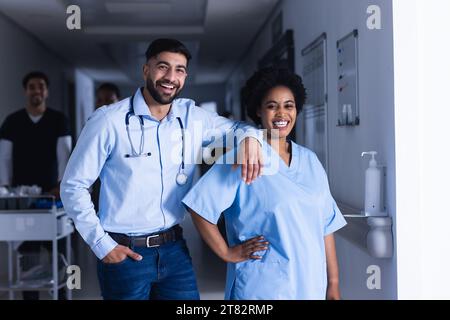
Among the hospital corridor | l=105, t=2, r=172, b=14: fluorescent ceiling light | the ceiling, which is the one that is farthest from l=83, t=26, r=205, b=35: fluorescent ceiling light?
the hospital corridor

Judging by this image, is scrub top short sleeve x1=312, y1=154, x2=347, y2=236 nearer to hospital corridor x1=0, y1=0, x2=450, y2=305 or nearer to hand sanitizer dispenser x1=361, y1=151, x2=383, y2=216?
hospital corridor x1=0, y1=0, x2=450, y2=305

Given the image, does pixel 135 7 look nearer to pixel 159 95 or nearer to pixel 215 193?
pixel 159 95

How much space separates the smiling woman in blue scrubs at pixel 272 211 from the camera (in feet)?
3.86

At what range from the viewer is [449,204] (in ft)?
4.80

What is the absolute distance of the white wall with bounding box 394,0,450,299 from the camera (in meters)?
1.44

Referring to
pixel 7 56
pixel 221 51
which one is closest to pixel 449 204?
pixel 7 56

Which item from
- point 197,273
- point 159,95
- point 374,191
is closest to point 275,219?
point 159,95

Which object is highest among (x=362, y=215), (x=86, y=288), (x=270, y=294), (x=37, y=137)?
(x=37, y=137)

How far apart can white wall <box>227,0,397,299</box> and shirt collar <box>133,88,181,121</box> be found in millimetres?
543

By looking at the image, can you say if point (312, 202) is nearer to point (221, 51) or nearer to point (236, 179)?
point (236, 179)

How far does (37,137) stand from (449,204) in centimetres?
172

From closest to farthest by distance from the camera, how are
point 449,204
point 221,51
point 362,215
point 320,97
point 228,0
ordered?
point 449,204, point 362,215, point 320,97, point 228,0, point 221,51

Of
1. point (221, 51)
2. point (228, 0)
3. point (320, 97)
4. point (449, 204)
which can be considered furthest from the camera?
point (221, 51)

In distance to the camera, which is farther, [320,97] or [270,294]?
[320,97]
